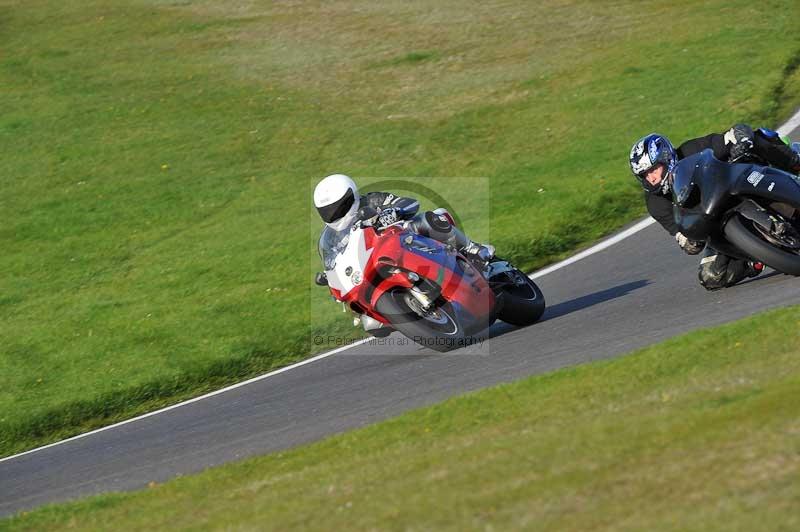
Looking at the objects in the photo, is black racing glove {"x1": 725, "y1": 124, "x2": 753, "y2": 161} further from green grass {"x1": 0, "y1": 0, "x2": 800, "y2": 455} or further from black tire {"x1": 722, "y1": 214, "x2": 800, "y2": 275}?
green grass {"x1": 0, "y1": 0, "x2": 800, "y2": 455}

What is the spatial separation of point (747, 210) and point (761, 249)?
0.34 meters

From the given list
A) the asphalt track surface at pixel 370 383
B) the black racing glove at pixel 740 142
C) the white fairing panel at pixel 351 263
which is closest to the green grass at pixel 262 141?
the asphalt track surface at pixel 370 383

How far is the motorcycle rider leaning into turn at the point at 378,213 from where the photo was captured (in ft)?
34.1

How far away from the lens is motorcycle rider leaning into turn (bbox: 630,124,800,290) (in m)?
10.2

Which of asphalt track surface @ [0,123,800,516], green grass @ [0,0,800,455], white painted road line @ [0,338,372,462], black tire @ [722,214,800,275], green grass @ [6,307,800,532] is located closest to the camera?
green grass @ [6,307,800,532]

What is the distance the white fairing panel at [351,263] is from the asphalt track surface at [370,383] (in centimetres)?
89

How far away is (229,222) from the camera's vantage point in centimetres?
1788

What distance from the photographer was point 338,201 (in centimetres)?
1036

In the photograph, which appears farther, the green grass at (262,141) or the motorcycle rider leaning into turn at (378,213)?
the green grass at (262,141)

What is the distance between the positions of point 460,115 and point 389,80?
3325 mm

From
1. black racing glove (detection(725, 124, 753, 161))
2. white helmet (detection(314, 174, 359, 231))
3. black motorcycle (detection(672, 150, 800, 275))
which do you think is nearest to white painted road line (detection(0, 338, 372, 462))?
white helmet (detection(314, 174, 359, 231))

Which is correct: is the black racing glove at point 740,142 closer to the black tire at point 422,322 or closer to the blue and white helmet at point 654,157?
the blue and white helmet at point 654,157

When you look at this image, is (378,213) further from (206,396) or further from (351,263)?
(206,396)

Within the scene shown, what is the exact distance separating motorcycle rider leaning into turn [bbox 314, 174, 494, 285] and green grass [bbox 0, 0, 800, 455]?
2506mm
